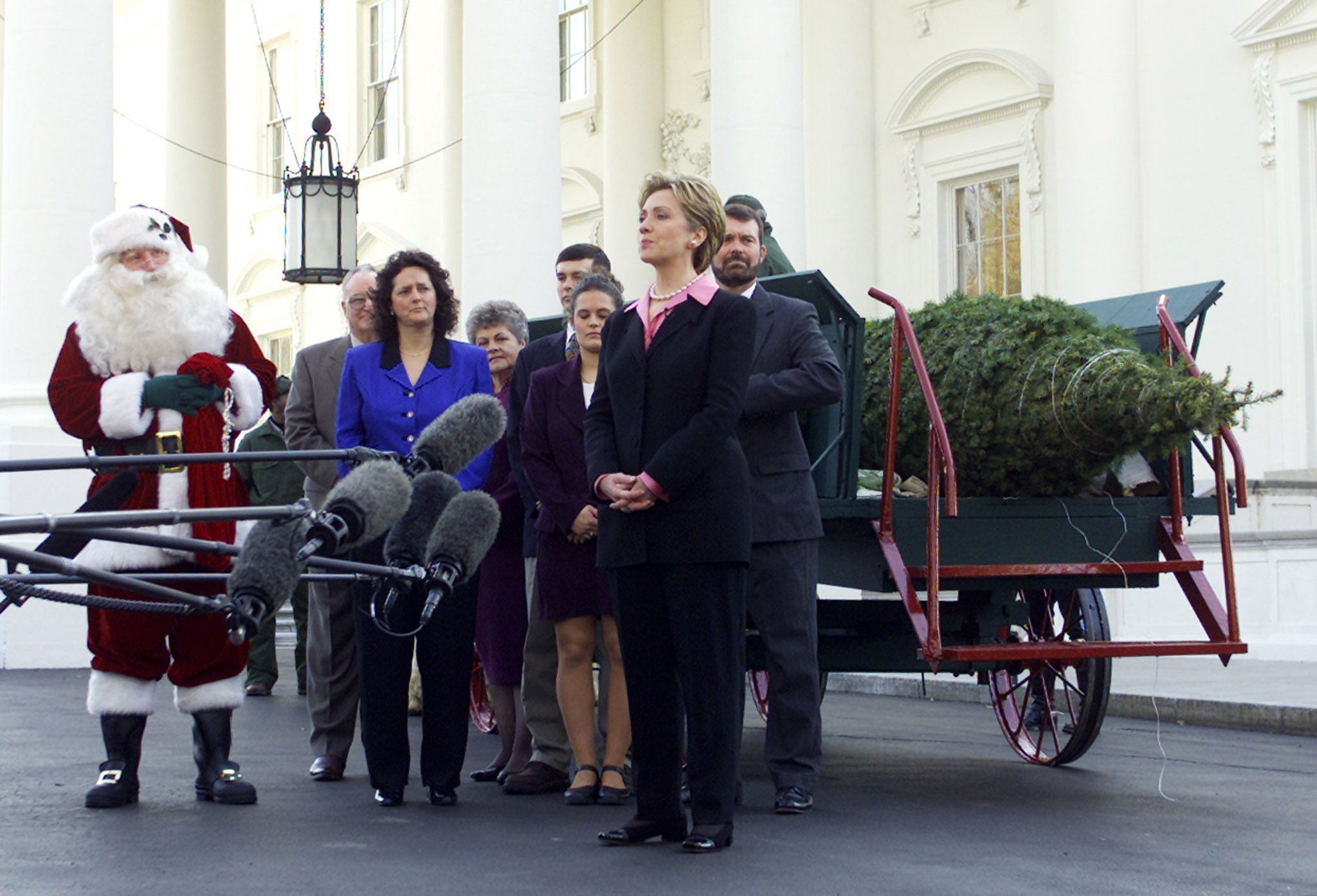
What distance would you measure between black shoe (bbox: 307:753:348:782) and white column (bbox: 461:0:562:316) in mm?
6171

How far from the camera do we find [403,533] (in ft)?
11.2

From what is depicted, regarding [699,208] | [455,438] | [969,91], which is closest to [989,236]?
[969,91]

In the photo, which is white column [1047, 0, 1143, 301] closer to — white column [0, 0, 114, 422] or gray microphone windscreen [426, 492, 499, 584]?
white column [0, 0, 114, 422]

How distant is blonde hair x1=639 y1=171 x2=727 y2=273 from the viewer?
5.30 m

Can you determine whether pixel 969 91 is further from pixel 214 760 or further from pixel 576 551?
pixel 214 760

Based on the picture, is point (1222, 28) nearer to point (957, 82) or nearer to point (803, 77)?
point (957, 82)

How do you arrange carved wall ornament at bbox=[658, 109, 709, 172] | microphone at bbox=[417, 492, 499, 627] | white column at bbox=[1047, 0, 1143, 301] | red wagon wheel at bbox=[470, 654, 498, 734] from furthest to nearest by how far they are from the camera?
1. carved wall ornament at bbox=[658, 109, 709, 172]
2. white column at bbox=[1047, 0, 1143, 301]
3. red wagon wheel at bbox=[470, 654, 498, 734]
4. microphone at bbox=[417, 492, 499, 627]

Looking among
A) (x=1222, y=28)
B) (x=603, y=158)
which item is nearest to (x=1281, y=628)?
(x=1222, y=28)

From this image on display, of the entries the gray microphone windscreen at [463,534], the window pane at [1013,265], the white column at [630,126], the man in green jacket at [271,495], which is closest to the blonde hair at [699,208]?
the gray microphone windscreen at [463,534]

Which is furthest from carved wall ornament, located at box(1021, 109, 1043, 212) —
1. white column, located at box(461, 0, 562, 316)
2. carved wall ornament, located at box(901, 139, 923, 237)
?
white column, located at box(461, 0, 562, 316)

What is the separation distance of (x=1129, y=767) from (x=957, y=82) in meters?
10.8

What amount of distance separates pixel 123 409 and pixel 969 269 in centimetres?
1220

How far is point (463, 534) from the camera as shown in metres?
3.33

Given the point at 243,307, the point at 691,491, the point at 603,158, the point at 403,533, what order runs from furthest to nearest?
the point at 243,307, the point at 603,158, the point at 691,491, the point at 403,533
